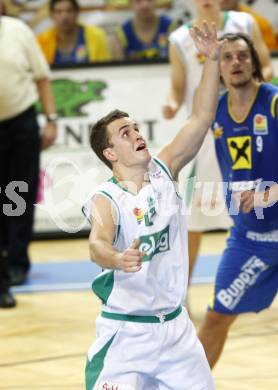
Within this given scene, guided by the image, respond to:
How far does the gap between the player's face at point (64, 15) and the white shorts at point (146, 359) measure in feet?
22.7

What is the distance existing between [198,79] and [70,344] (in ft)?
6.72

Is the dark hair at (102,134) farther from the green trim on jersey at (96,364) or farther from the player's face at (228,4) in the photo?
the player's face at (228,4)

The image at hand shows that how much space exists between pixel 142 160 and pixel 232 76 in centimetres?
128

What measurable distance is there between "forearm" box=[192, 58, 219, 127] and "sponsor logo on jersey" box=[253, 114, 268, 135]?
2.24ft

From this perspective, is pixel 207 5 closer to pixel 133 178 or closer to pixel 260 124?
pixel 260 124

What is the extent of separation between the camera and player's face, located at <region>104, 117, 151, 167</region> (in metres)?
4.80

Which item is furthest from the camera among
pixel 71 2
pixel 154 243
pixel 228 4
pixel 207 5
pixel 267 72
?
pixel 71 2

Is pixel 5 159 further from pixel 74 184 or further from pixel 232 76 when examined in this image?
pixel 232 76

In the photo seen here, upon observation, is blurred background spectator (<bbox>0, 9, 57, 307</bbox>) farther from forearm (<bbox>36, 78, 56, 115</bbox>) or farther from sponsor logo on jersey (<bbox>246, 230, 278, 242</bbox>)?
sponsor logo on jersey (<bbox>246, 230, 278, 242</bbox>)

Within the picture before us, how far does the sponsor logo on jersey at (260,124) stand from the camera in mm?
5828

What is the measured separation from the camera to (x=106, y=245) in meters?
4.48

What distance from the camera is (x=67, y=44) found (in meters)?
11.4

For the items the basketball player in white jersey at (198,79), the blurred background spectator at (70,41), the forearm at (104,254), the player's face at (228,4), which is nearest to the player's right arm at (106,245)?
the forearm at (104,254)

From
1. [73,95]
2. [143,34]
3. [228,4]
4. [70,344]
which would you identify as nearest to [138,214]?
[70,344]
